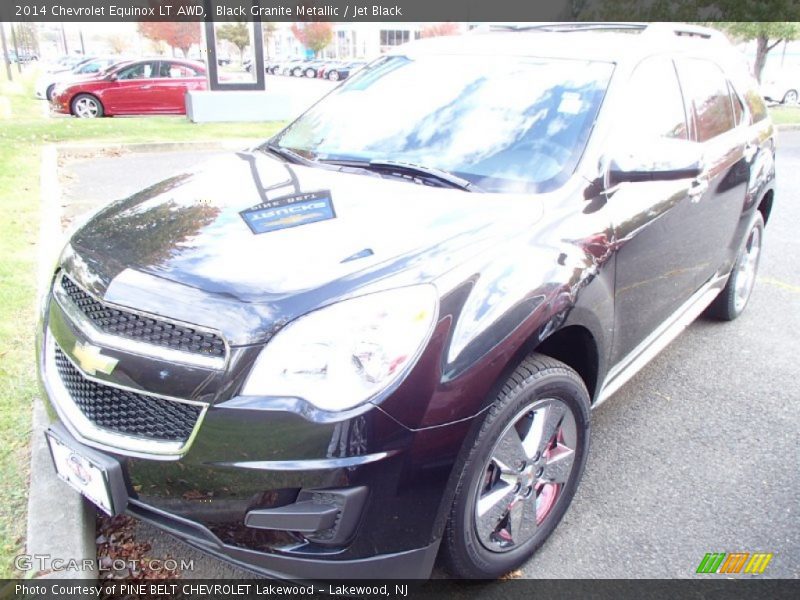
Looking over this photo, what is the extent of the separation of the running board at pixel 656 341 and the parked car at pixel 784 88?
88.3ft

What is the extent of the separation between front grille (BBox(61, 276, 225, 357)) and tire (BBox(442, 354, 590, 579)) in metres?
0.80

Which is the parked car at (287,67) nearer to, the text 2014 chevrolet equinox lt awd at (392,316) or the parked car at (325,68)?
the parked car at (325,68)

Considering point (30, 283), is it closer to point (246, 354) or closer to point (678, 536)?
point (246, 354)

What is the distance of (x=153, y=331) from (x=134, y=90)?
1605cm

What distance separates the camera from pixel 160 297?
1876mm

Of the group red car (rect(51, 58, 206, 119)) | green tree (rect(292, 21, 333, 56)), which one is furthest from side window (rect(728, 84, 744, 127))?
green tree (rect(292, 21, 333, 56))


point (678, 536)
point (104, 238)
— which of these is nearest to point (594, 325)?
point (678, 536)

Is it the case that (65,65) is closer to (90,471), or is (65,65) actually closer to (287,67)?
(287,67)

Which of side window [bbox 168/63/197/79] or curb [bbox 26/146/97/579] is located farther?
side window [bbox 168/63/197/79]

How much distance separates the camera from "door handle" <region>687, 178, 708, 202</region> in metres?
3.11

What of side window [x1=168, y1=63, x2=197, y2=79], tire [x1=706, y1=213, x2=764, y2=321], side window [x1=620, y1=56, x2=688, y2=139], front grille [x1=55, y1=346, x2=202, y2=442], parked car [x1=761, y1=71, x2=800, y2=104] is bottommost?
parked car [x1=761, y1=71, x2=800, y2=104]

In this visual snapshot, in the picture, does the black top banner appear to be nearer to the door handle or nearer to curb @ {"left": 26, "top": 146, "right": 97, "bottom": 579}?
the door handle

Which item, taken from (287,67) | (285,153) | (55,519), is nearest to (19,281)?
(285,153)

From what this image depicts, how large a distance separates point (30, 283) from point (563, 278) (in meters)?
3.56
